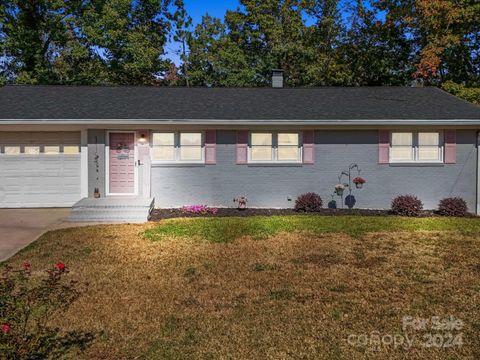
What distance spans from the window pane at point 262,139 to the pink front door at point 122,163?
12.6ft

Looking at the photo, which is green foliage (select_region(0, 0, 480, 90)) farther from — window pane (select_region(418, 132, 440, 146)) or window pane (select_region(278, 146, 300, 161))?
window pane (select_region(278, 146, 300, 161))

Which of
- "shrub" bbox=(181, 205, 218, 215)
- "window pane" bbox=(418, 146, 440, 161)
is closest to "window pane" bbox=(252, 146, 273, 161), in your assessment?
"shrub" bbox=(181, 205, 218, 215)

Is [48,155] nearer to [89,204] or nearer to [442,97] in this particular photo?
[89,204]

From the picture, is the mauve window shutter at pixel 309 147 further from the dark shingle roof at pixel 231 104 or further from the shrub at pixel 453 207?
the shrub at pixel 453 207

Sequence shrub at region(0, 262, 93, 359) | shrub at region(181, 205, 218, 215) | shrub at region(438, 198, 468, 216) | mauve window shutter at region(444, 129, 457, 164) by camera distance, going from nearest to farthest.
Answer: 1. shrub at region(0, 262, 93, 359)
2. shrub at region(438, 198, 468, 216)
3. shrub at region(181, 205, 218, 215)
4. mauve window shutter at region(444, 129, 457, 164)

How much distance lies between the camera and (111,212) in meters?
10.5

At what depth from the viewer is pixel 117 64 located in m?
23.9

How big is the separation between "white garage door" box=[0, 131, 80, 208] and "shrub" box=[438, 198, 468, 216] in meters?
11.3

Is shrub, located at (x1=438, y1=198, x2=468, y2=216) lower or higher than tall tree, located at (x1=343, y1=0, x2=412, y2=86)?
lower

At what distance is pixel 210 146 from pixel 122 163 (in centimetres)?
286

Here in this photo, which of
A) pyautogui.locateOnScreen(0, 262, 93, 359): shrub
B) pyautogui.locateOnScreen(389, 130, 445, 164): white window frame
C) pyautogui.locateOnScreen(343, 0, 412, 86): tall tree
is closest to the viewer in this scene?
pyautogui.locateOnScreen(0, 262, 93, 359): shrub

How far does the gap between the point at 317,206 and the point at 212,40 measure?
19115mm

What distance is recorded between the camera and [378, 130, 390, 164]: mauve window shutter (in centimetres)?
1190

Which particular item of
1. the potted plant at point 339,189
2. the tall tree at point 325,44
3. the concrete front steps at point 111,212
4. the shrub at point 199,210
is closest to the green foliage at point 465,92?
the tall tree at point 325,44
